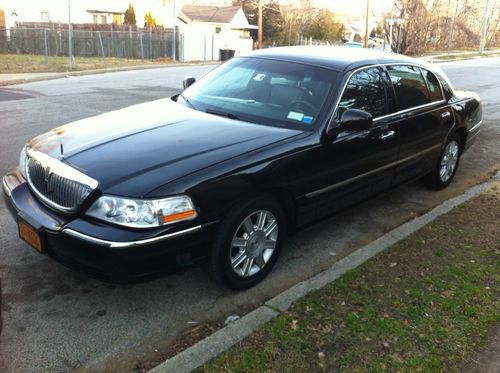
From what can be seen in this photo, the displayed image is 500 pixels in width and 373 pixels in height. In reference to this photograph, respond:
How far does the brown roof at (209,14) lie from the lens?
154ft

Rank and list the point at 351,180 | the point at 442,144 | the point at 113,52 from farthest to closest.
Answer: the point at 113,52, the point at 442,144, the point at 351,180

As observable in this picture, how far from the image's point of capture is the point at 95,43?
33.6 metres

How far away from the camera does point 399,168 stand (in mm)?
4824

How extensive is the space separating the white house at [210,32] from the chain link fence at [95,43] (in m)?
1.12

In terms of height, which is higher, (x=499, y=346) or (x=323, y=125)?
(x=323, y=125)

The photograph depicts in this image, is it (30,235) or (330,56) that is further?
(330,56)

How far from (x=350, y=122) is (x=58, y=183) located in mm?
2195

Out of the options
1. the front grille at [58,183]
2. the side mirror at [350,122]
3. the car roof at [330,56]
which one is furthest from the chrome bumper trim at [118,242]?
the car roof at [330,56]

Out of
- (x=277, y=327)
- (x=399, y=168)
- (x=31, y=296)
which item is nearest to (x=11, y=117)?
(x=31, y=296)

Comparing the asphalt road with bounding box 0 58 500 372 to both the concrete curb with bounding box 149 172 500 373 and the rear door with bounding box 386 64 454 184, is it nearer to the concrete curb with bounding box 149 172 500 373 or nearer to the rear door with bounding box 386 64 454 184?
the concrete curb with bounding box 149 172 500 373

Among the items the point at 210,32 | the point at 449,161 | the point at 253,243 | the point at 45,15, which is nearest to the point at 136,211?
the point at 253,243

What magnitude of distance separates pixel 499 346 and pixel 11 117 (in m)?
8.92

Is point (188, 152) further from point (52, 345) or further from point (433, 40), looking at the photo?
Result: point (433, 40)

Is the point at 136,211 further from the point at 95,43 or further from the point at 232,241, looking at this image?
the point at 95,43
